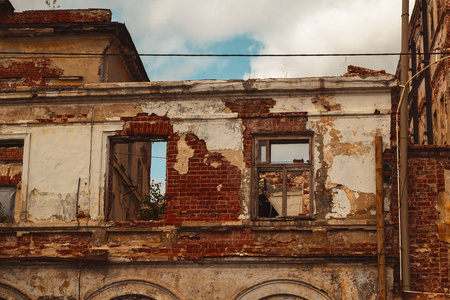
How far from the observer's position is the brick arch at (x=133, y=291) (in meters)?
13.7

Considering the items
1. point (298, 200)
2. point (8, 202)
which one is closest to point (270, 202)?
point (298, 200)

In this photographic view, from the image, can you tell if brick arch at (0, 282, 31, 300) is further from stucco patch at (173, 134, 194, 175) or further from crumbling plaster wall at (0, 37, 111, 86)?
crumbling plaster wall at (0, 37, 111, 86)

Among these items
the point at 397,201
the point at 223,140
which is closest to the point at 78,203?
the point at 223,140

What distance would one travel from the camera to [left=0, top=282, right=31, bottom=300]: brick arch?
14.1 m

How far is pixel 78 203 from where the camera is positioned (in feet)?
47.4

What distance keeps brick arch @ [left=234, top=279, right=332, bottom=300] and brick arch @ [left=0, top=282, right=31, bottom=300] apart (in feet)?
13.4

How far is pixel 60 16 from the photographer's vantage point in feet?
70.8

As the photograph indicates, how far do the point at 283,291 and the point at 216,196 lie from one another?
219cm

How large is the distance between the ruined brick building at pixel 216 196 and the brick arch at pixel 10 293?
0.02 m

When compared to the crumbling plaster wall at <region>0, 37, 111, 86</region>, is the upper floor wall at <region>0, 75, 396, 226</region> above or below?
below

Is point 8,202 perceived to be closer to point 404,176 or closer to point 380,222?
point 380,222

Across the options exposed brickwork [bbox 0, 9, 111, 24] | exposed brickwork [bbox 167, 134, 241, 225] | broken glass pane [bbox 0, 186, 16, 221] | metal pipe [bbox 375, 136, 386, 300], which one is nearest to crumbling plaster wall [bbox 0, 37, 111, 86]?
exposed brickwork [bbox 0, 9, 111, 24]

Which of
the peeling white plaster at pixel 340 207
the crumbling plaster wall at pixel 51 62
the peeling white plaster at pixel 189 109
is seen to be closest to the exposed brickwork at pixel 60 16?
the crumbling plaster wall at pixel 51 62

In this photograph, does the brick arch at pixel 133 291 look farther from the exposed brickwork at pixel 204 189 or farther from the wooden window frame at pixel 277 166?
the wooden window frame at pixel 277 166
